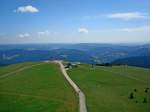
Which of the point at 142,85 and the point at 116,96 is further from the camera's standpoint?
the point at 142,85

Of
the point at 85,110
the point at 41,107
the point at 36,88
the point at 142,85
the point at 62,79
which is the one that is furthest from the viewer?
the point at 62,79

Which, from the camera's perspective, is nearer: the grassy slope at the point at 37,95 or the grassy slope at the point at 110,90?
the grassy slope at the point at 37,95

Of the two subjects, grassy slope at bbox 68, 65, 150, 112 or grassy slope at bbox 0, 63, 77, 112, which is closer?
grassy slope at bbox 0, 63, 77, 112

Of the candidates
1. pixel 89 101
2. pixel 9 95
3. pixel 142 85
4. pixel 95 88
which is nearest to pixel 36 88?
pixel 9 95

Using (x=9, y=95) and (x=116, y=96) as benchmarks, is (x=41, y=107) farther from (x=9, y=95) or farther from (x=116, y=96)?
(x=116, y=96)
